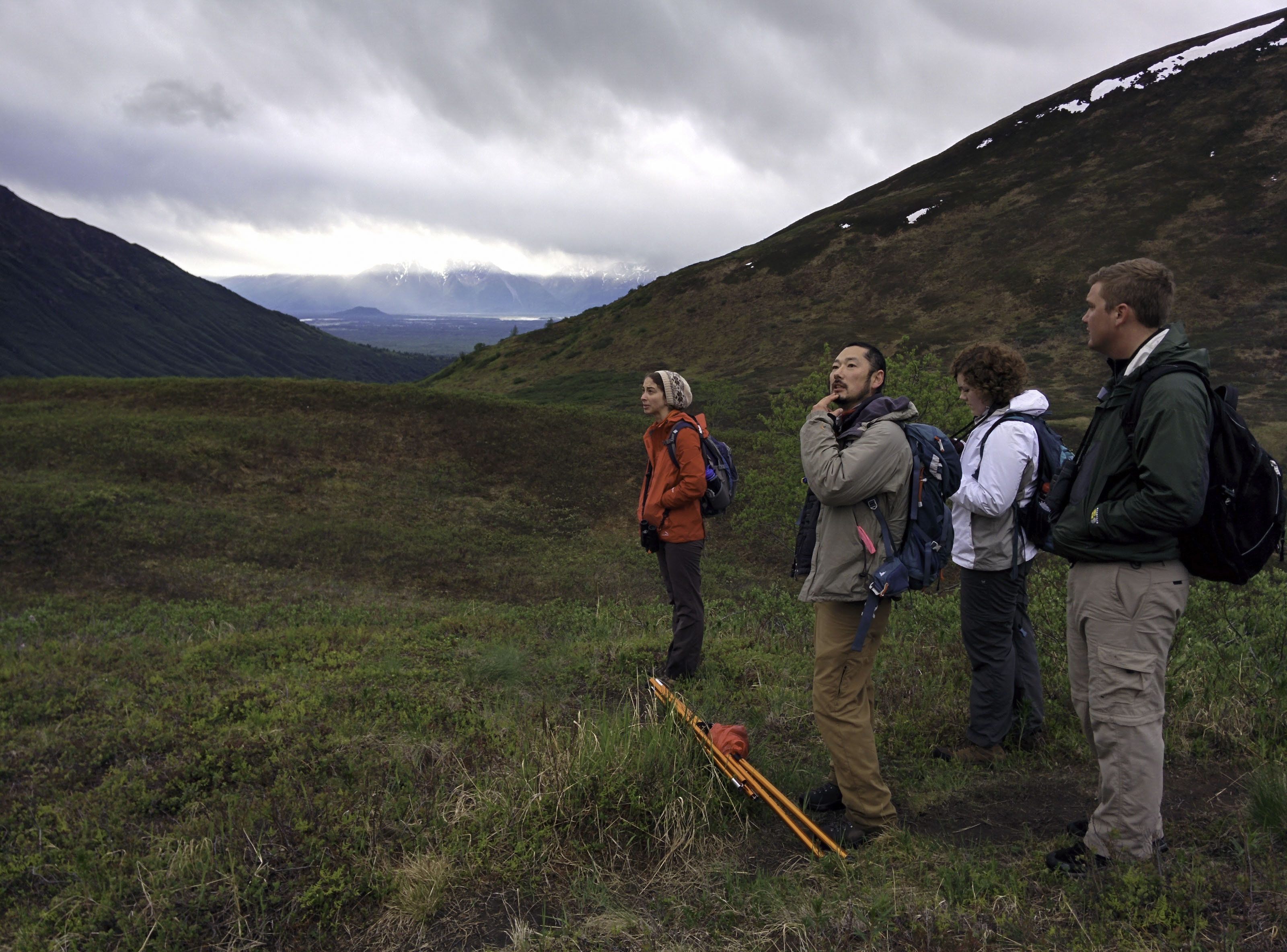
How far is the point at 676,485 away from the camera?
638cm

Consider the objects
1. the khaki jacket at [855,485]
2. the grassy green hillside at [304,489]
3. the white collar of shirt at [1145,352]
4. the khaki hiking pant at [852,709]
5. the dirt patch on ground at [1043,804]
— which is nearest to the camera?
the white collar of shirt at [1145,352]

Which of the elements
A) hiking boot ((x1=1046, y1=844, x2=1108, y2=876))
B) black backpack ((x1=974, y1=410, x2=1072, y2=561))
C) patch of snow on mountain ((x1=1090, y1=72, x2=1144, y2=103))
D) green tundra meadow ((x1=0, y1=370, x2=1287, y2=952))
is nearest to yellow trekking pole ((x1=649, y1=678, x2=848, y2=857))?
green tundra meadow ((x1=0, y1=370, x2=1287, y2=952))

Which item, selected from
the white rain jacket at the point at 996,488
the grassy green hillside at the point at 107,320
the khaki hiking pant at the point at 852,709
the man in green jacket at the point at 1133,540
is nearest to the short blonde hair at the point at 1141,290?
the man in green jacket at the point at 1133,540

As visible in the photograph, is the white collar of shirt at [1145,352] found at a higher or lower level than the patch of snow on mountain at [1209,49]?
lower

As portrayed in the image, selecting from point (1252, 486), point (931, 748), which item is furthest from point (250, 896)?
point (1252, 486)

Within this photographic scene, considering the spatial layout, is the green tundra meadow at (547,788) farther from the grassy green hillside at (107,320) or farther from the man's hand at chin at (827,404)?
the grassy green hillside at (107,320)

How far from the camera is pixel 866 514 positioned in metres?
3.90

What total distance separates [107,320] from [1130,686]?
19895cm

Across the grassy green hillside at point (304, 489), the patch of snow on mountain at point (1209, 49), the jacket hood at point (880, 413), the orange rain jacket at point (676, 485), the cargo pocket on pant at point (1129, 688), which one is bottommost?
the grassy green hillside at point (304, 489)

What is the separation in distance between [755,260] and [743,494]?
4477 centimetres

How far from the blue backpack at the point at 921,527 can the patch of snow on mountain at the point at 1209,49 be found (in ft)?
272

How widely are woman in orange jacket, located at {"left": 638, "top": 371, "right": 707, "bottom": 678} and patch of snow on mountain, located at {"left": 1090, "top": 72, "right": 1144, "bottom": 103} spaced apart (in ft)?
262

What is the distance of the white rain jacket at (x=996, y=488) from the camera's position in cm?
461

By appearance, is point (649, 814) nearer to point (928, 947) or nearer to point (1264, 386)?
point (928, 947)
